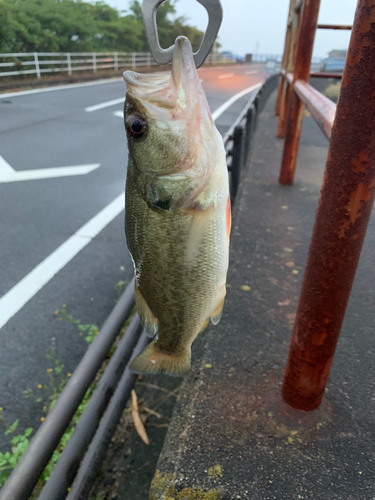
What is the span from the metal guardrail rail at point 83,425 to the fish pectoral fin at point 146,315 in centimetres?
50

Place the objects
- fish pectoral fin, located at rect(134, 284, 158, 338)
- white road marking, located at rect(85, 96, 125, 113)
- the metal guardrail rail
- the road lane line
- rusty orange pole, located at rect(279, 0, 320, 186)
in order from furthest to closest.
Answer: the road lane line, white road marking, located at rect(85, 96, 125, 113), rusty orange pole, located at rect(279, 0, 320, 186), the metal guardrail rail, fish pectoral fin, located at rect(134, 284, 158, 338)

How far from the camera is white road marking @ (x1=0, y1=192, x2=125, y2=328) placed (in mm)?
3022

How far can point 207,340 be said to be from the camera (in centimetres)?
224

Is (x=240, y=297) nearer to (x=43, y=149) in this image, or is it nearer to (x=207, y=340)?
(x=207, y=340)

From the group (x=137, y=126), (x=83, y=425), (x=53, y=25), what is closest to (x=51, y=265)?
(x=53, y=25)

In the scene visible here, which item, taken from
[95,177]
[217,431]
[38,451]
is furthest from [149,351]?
[95,177]

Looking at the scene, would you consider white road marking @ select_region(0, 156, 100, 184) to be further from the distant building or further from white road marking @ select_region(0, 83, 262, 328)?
the distant building

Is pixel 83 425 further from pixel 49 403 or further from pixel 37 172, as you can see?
pixel 37 172

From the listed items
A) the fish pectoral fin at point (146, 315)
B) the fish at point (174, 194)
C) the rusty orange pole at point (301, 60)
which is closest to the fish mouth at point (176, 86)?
the fish at point (174, 194)

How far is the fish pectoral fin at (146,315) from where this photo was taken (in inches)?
40.7

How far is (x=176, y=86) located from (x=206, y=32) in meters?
0.15

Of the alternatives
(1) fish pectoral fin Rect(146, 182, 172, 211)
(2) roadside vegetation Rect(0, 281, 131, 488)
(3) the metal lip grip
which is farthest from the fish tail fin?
(2) roadside vegetation Rect(0, 281, 131, 488)

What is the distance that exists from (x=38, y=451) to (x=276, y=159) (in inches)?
219

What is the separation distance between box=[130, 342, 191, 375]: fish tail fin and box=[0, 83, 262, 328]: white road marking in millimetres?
2152
